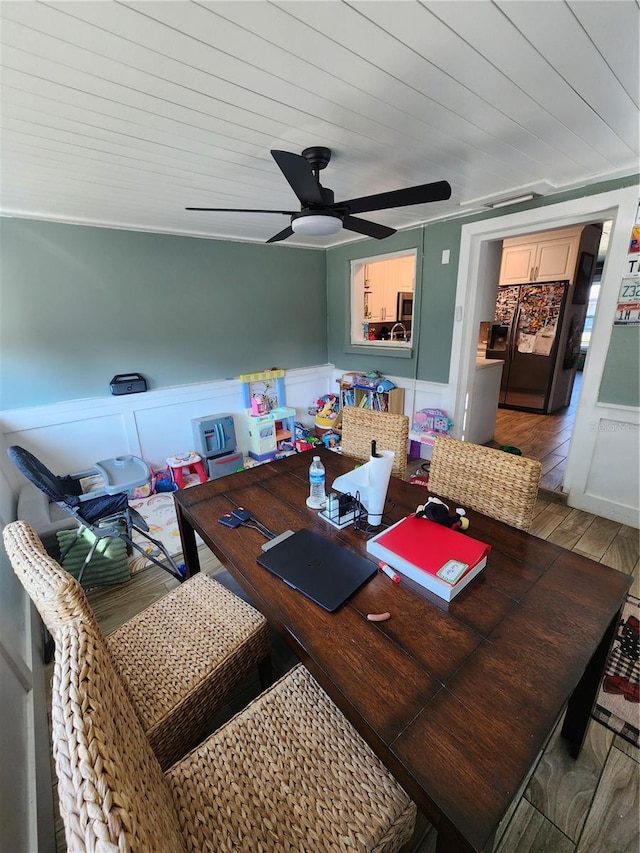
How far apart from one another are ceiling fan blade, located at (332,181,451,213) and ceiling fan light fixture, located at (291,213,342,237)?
0.06m

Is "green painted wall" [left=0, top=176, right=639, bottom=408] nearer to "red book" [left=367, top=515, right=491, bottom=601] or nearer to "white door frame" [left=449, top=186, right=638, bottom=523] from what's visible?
"white door frame" [left=449, top=186, right=638, bottom=523]

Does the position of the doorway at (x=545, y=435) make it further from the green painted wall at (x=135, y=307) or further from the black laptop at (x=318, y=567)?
the green painted wall at (x=135, y=307)

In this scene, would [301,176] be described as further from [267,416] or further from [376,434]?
[267,416]

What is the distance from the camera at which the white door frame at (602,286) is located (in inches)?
88.0

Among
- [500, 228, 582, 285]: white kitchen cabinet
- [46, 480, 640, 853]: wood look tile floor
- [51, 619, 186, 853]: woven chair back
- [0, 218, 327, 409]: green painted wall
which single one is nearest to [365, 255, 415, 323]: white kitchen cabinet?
[0, 218, 327, 409]: green painted wall

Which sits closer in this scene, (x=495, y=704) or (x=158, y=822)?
(x=158, y=822)

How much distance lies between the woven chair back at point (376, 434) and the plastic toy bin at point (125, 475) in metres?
1.78

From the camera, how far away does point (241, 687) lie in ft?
5.06

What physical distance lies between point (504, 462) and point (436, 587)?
69 cm

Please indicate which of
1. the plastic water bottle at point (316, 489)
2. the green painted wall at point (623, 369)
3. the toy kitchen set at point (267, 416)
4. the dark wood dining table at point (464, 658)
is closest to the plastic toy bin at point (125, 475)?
the toy kitchen set at point (267, 416)

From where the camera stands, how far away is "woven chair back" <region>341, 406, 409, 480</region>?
192cm

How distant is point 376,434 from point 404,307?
351 cm

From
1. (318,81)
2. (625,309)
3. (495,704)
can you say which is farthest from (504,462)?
(625,309)

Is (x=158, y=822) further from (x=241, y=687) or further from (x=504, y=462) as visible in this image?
(x=504, y=462)
